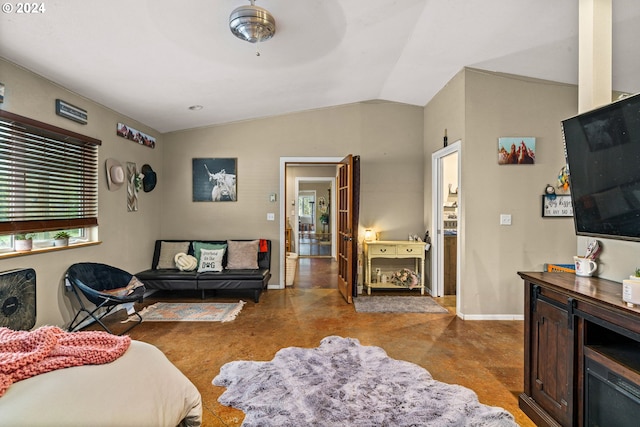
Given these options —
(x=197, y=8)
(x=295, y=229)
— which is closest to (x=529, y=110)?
(x=197, y=8)

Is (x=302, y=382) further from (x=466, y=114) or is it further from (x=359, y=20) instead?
(x=466, y=114)

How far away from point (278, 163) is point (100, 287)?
2883 millimetres

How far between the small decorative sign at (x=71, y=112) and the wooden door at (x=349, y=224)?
3077 millimetres

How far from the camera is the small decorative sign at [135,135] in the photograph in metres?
4.17

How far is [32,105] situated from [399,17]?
10.7 feet

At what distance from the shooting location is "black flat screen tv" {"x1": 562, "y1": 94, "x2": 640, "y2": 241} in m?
1.58

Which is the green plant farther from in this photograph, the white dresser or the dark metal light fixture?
the white dresser

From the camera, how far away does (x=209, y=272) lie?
4.60 metres

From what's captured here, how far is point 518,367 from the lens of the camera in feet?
8.82

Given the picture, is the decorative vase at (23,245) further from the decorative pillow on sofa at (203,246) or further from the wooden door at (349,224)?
the wooden door at (349,224)

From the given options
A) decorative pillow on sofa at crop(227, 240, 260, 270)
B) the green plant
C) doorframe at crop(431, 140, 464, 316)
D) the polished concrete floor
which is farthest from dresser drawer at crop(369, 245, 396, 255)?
the green plant

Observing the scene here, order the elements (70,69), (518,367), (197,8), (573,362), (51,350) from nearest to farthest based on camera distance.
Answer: (51,350)
(573,362)
(197,8)
(518,367)
(70,69)

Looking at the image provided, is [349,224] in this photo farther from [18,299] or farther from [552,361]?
[18,299]

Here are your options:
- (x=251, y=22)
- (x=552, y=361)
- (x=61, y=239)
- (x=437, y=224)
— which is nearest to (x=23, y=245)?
(x=61, y=239)
